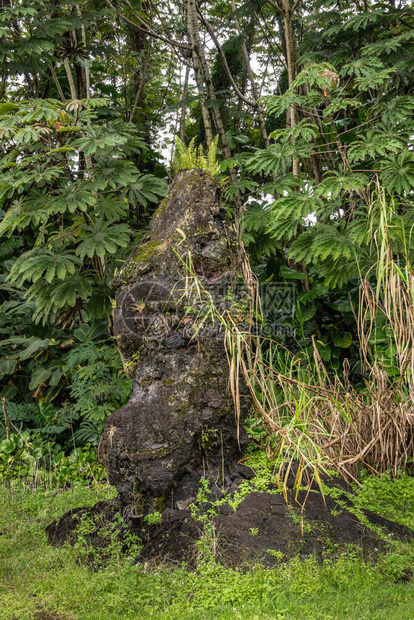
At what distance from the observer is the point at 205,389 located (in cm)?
324

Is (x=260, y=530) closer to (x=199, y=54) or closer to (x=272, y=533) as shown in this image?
(x=272, y=533)

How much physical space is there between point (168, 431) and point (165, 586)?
0.86 metres

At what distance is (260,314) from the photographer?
4.59 metres

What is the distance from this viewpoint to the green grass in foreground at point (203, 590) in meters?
2.29

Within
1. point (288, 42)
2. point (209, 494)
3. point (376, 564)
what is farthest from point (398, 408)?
point (288, 42)

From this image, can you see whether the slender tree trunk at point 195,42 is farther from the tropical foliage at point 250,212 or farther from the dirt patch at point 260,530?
the dirt patch at point 260,530

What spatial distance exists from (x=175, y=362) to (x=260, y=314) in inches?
57.5

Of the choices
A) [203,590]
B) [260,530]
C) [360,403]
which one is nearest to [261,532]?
[260,530]

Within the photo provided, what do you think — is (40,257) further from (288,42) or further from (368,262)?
(288,42)

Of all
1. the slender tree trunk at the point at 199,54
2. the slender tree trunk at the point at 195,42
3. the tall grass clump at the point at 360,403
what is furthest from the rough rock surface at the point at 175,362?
the slender tree trunk at the point at 195,42

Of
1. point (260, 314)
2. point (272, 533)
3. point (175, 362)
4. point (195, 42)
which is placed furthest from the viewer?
point (195, 42)

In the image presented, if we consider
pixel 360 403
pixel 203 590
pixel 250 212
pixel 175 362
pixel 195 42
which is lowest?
pixel 203 590

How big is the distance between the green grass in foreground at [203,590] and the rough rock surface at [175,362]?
518 mm

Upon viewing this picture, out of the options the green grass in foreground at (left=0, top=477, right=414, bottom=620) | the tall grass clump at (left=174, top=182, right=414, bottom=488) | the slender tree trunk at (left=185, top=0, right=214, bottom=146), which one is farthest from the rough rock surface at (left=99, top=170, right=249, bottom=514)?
the slender tree trunk at (left=185, top=0, right=214, bottom=146)
